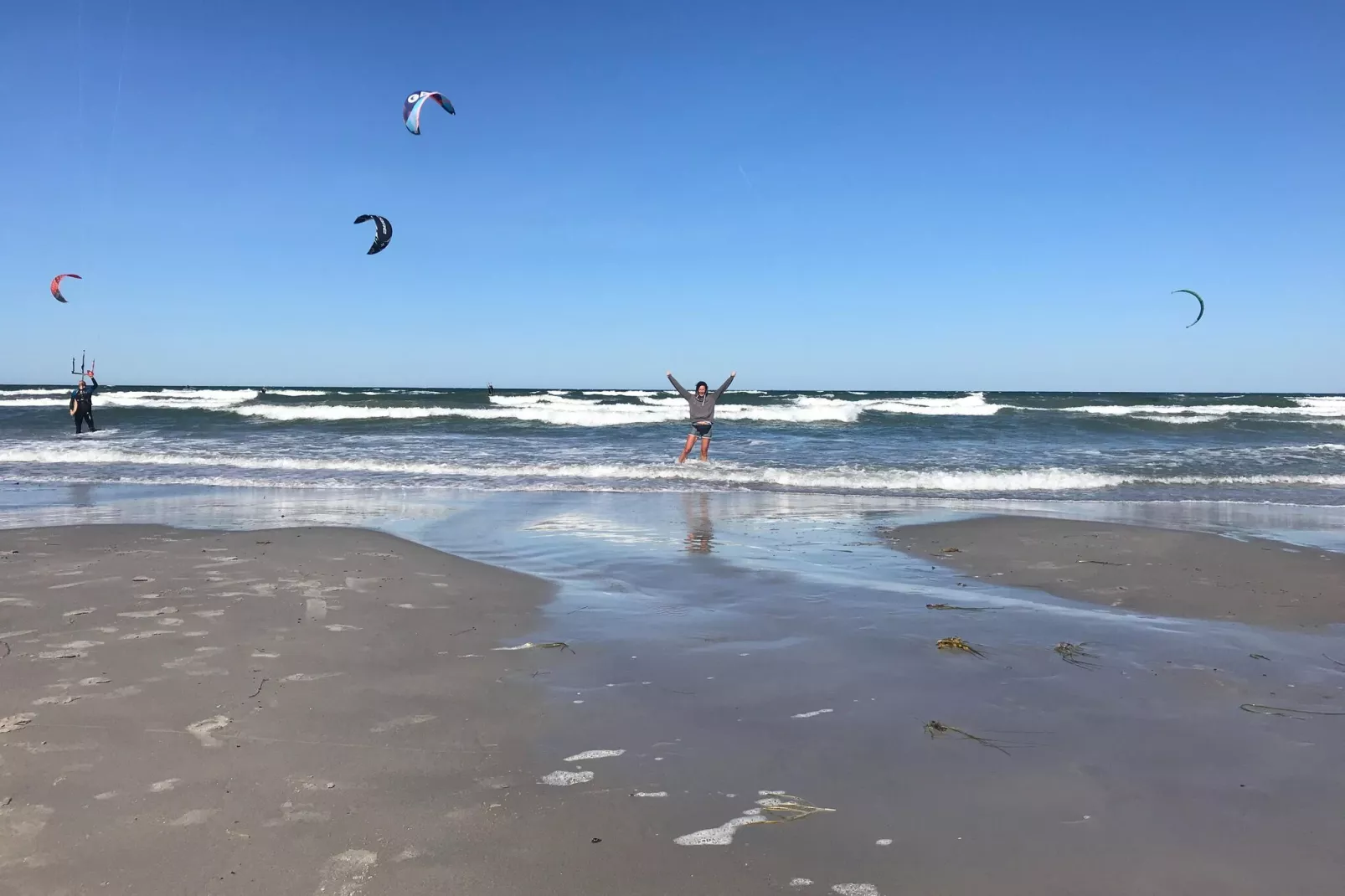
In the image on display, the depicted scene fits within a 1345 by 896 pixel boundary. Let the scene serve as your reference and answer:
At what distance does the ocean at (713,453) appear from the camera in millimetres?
12820

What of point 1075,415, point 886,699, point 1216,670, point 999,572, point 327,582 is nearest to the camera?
point 886,699

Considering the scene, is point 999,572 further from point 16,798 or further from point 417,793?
point 16,798

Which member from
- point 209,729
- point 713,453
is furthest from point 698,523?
point 713,453

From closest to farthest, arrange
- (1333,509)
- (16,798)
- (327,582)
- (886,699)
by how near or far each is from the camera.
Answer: (16,798) → (886,699) → (327,582) → (1333,509)

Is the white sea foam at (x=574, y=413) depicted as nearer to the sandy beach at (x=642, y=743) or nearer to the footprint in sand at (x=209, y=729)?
the sandy beach at (x=642, y=743)

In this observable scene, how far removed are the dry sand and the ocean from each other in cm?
707

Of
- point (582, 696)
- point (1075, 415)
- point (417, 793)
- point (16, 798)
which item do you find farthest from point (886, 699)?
point (1075, 415)

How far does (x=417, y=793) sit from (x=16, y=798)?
1264 mm

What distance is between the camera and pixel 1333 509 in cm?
1048

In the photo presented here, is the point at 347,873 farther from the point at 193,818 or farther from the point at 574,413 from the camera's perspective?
the point at 574,413

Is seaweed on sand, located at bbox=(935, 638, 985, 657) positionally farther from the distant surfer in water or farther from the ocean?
the distant surfer in water

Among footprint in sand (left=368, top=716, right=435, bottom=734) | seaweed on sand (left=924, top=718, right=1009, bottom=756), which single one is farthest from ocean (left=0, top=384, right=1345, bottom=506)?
seaweed on sand (left=924, top=718, right=1009, bottom=756)

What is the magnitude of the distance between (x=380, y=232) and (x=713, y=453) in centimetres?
876

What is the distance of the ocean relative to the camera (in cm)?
1282
